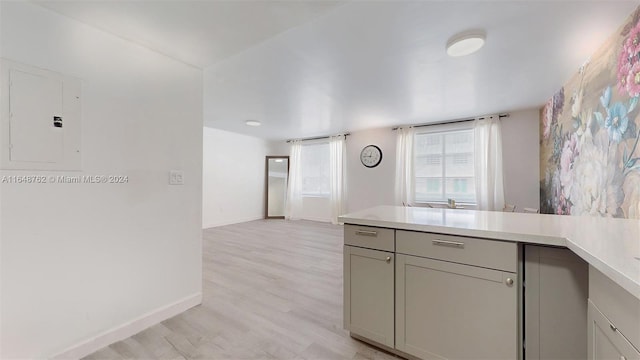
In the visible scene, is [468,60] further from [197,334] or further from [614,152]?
[197,334]

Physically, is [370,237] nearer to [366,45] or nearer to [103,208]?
[366,45]

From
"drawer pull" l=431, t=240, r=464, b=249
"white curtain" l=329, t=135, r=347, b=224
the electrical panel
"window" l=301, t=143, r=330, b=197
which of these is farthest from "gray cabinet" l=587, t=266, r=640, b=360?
"window" l=301, t=143, r=330, b=197

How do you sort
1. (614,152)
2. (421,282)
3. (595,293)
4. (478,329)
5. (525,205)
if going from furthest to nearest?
(525,205), (614,152), (421,282), (478,329), (595,293)

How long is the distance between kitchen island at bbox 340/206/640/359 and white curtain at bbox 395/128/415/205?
146 inches

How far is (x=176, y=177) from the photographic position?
206 cm

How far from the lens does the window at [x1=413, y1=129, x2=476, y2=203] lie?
4844mm

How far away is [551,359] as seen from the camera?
1.18 metres

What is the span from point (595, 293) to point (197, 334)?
2267 mm

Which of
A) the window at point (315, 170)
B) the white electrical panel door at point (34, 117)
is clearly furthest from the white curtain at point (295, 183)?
the white electrical panel door at point (34, 117)

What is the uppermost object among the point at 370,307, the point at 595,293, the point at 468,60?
the point at 468,60

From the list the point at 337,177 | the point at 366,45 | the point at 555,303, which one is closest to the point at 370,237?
the point at 555,303

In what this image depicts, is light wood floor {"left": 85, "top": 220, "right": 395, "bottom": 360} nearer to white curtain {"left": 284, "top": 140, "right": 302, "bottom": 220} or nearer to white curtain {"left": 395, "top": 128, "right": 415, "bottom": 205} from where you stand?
white curtain {"left": 395, "top": 128, "right": 415, "bottom": 205}

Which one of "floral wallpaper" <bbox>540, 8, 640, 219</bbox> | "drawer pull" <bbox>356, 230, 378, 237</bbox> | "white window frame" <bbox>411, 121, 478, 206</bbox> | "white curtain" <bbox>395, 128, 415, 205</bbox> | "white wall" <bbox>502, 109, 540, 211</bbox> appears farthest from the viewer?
"white curtain" <bbox>395, 128, 415, 205</bbox>

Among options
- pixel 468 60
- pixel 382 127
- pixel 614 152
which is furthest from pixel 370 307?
pixel 382 127
